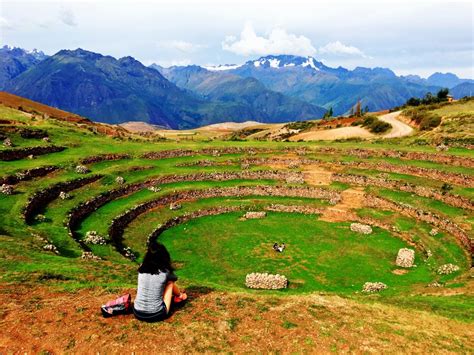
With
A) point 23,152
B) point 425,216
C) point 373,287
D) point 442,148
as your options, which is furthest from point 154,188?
point 442,148

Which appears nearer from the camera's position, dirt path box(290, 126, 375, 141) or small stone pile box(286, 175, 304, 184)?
small stone pile box(286, 175, 304, 184)

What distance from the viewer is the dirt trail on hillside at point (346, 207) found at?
48625mm

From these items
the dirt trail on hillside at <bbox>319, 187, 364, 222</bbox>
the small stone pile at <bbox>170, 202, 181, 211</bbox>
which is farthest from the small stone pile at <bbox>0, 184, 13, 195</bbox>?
the dirt trail on hillside at <bbox>319, 187, 364, 222</bbox>

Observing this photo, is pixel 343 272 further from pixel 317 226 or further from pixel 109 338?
pixel 109 338

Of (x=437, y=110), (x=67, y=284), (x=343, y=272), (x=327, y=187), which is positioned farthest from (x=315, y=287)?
(x=437, y=110)

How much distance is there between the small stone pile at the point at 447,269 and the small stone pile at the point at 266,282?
1440 centimetres

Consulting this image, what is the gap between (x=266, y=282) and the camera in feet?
99.2

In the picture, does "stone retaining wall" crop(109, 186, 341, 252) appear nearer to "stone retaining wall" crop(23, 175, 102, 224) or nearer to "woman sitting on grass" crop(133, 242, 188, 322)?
"stone retaining wall" crop(23, 175, 102, 224)

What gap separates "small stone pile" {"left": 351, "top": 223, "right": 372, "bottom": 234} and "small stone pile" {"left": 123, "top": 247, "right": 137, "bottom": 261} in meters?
26.2

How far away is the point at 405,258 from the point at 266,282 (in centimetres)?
1524

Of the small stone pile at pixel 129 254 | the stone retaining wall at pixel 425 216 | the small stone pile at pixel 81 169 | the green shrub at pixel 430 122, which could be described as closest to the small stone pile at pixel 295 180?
the stone retaining wall at pixel 425 216

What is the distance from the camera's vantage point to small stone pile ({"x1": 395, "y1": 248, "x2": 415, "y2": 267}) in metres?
35.4

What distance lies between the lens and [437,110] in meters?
101

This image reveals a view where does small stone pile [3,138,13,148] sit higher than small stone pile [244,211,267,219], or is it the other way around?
small stone pile [3,138,13,148]
